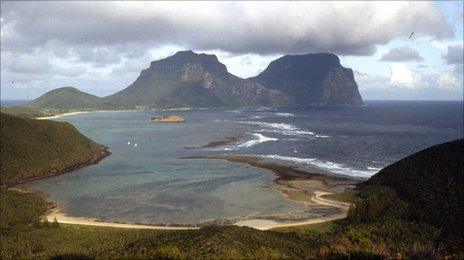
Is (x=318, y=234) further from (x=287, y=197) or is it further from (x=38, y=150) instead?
(x=38, y=150)

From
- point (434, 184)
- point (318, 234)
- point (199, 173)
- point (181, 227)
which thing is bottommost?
point (181, 227)

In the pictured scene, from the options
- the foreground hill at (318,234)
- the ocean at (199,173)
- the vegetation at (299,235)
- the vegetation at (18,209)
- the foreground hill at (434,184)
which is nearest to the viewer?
the vegetation at (299,235)

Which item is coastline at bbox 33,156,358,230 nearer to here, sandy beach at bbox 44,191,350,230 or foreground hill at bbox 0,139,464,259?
sandy beach at bbox 44,191,350,230

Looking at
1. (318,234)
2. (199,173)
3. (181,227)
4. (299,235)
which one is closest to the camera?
(299,235)

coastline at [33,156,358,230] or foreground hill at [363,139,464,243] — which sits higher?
foreground hill at [363,139,464,243]

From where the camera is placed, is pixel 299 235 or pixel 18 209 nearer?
pixel 299 235

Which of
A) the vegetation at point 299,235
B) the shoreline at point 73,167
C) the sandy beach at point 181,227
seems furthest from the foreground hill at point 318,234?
the shoreline at point 73,167

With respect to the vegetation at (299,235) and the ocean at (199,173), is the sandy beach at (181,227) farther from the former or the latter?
the vegetation at (299,235)

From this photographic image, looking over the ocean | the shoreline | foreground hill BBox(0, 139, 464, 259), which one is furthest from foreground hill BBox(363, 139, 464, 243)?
the shoreline

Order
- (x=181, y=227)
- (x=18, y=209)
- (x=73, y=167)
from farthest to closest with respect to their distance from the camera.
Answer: (x=73, y=167) → (x=18, y=209) → (x=181, y=227)

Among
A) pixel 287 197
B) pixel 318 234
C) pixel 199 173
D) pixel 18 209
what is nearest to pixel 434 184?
pixel 287 197
